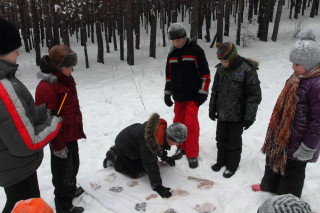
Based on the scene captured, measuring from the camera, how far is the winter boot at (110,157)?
157 inches

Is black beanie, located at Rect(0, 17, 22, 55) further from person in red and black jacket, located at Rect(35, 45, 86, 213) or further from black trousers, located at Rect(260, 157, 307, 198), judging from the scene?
black trousers, located at Rect(260, 157, 307, 198)

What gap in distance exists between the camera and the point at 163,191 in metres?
3.42

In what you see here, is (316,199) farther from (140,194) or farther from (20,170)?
(20,170)

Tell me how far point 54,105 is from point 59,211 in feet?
4.21

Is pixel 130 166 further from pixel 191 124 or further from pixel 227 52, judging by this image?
pixel 227 52

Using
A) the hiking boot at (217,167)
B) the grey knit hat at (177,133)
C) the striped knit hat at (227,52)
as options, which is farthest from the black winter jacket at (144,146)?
the striped knit hat at (227,52)

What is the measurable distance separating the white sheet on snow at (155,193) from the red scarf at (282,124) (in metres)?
0.72

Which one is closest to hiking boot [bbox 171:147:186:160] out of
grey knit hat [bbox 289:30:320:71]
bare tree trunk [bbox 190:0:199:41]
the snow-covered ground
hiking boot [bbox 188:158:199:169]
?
the snow-covered ground

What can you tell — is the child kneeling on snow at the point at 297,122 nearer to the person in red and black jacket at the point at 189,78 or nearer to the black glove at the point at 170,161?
the person in red and black jacket at the point at 189,78

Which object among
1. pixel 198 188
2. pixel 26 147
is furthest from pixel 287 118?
pixel 26 147

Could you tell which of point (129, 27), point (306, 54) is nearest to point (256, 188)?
point (306, 54)

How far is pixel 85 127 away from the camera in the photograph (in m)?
5.83

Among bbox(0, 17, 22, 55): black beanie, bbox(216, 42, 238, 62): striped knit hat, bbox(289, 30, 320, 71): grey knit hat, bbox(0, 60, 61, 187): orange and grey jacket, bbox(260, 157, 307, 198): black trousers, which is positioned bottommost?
bbox(260, 157, 307, 198): black trousers

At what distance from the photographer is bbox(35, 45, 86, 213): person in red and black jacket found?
269 centimetres
